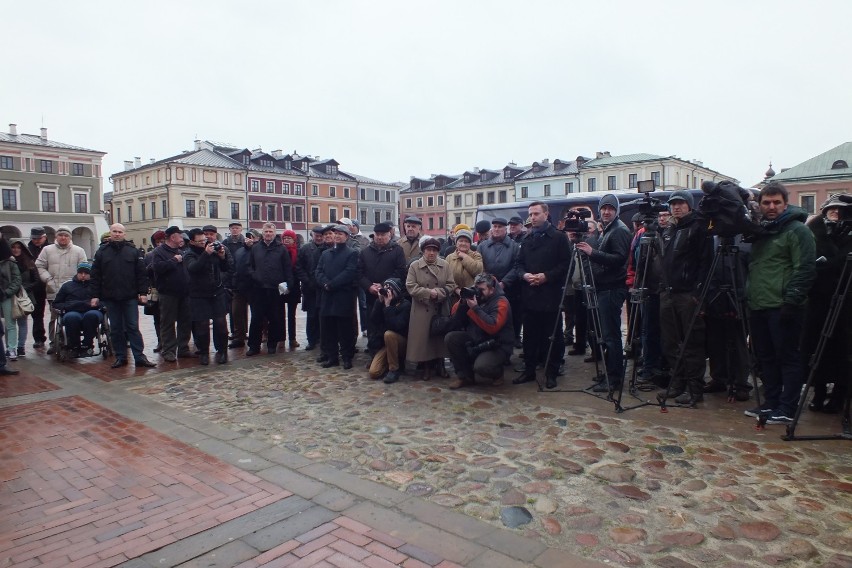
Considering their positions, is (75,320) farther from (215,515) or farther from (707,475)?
(707,475)

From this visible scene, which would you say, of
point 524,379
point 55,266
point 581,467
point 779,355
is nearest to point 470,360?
point 524,379

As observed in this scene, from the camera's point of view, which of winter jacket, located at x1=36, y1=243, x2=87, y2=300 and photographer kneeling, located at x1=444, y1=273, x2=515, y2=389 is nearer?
photographer kneeling, located at x1=444, y1=273, x2=515, y2=389

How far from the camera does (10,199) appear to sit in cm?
5206

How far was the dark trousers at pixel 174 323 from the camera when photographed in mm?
8500

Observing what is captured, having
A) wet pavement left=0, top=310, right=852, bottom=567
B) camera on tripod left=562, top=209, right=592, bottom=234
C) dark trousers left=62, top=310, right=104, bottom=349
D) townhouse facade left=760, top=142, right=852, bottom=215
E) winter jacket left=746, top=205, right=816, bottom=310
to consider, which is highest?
townhouse facade left=760, top=142, right=852, bottom=215

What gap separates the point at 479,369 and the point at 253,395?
2635 millimetres

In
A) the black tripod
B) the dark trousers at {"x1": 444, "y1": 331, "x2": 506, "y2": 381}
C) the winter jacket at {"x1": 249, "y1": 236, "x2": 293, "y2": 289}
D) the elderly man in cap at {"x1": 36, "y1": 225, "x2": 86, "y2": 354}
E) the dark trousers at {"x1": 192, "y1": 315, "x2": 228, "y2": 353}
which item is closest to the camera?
the black tripod

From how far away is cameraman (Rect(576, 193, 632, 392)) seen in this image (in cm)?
610

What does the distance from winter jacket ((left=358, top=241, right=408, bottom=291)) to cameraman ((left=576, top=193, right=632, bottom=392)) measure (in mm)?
2648

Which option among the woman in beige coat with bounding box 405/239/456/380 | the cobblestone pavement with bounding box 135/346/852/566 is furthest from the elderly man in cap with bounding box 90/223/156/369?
the woman in beige coat with bounding box 405/239/456/380

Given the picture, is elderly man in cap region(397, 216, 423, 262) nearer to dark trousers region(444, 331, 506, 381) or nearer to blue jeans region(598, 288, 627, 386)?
dark trousers region(444, 331, 506, 381)

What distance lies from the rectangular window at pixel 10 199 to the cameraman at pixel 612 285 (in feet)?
200

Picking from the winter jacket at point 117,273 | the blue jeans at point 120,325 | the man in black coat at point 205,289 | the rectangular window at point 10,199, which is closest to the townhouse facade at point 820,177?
the man in black coat at point 205,289

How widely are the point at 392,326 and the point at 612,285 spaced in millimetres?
2763
